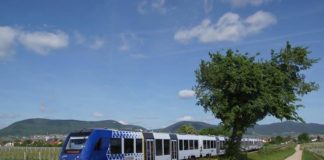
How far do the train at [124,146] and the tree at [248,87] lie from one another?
4.44 metres

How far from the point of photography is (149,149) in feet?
113

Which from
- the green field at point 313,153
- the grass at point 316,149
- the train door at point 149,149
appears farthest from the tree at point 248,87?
the grass at point 316,149

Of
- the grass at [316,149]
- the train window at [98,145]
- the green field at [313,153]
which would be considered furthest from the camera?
the grass at [316,149]

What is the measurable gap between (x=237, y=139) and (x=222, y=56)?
8.04 meters

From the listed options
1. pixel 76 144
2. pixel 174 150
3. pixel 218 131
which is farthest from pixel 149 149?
pixel 218 131

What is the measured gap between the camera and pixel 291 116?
4034 centimetres

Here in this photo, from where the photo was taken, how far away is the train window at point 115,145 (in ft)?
93.2

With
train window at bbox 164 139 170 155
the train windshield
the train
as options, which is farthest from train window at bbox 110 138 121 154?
train window at bbox 164 139 170 155

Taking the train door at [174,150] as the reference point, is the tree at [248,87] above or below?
above

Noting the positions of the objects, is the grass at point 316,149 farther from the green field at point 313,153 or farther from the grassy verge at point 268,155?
the grassy verge at point 268,155

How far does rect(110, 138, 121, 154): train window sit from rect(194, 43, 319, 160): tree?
41.1 ft

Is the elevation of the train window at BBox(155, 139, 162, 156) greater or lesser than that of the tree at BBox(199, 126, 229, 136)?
lesser

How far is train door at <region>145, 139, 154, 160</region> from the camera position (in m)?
33.7

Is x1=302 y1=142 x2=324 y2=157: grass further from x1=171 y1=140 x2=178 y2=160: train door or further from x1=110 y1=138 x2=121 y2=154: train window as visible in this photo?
x1=110 y1=138 x2=121 y2=154: train window
